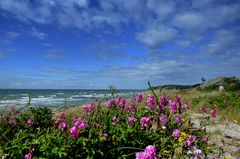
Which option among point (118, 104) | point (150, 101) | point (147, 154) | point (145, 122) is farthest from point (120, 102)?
point (147, 154)

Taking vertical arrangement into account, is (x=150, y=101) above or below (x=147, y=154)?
above

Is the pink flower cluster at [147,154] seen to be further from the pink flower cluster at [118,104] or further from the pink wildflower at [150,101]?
the pink flower cluster at [118,104]

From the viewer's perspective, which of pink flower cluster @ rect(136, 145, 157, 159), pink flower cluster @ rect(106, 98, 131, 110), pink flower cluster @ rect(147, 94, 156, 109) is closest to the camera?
pink flower cluster @ rect(136, 145, 157, 159)

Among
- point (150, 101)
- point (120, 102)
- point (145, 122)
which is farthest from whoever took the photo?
point (120, 102)

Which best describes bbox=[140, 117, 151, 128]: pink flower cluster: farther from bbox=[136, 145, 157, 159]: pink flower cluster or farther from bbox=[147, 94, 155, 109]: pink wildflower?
bbox=[136, 145, 157, 159]: pink flower cluster

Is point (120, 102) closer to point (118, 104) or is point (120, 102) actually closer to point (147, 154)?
point (118, 104)

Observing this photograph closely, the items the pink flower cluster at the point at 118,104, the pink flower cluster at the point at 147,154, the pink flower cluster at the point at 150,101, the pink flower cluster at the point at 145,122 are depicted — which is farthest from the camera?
the pink flower cluster at the point at 118,104

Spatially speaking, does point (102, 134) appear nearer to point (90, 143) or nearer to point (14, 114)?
point (90, 143)

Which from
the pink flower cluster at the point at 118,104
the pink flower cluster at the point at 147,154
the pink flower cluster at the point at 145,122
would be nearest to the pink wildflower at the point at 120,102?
the pink flower cluster at the point at 118,104

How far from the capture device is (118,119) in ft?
14.5

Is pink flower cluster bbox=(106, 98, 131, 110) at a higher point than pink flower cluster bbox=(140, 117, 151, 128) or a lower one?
higher

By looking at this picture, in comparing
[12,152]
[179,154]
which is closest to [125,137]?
[179,154]

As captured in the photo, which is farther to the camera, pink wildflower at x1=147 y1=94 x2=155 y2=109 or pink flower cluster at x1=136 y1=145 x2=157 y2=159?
pink wildflower at x1=147 y1=94 x2=155 y2=109

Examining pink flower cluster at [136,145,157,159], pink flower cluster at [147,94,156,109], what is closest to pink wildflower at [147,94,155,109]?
pink flower cluster at [147,94,156,109]
